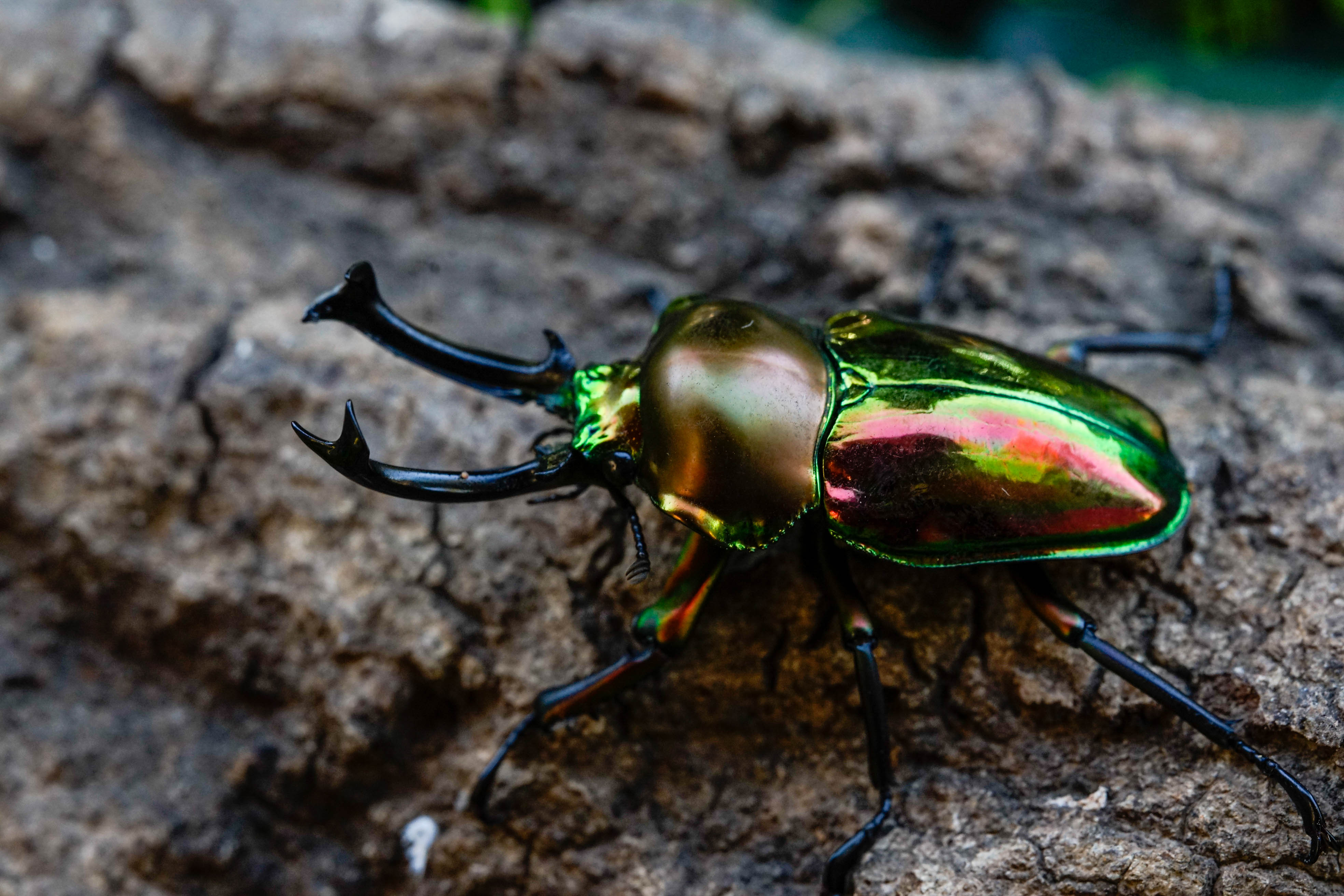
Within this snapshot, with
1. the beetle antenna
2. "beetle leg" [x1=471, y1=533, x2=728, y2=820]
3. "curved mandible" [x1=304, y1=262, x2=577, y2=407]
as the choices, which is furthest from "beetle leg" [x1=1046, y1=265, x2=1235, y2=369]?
"curved mandible" [x1=304, y1=262, x2=577, y2=407]

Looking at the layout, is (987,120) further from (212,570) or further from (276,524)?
(212,570)

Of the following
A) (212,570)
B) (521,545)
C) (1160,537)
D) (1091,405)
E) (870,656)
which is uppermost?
(1091,405)

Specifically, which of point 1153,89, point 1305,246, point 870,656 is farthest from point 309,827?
point 1153,89

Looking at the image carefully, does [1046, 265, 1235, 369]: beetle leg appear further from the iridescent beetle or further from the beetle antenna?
the beetle antenna

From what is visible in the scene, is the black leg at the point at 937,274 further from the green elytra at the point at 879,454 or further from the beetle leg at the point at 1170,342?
the green elytra at the point at 879,454

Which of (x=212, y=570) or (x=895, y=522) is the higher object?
(x=895, y=522)
